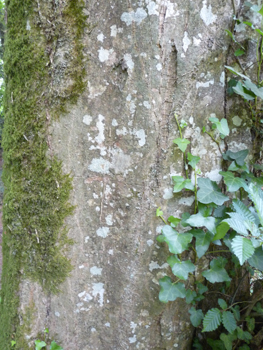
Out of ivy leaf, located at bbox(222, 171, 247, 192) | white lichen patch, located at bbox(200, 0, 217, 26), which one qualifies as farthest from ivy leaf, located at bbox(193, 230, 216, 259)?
white lichen patch, located at bbox(200, 0, 217, 26)

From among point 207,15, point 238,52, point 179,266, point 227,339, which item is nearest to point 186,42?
point 207,15

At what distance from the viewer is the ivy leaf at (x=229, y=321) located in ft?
4.05

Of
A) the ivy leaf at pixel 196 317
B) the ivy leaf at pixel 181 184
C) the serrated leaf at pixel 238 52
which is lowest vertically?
the ivy leaf at pixel 196 317

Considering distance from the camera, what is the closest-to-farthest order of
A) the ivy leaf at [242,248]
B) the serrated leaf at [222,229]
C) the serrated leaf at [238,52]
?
the ivy leaf at [242,248] < the serrated leaf at [222,229] < the serrated leaf at [238,52]

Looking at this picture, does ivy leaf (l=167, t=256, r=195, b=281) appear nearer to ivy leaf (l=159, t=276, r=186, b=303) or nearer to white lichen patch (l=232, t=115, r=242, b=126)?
ivy leaf (l=159, t=276, r=186, b=303)

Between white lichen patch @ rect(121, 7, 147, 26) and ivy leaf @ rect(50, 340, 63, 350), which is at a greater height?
white lichen patch @ rect(121, 7, 147, 26)

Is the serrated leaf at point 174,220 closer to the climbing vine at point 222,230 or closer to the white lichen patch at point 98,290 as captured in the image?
the climbing vine at point 222,230

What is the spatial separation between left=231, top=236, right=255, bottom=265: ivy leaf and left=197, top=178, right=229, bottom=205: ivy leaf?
10.6 inches

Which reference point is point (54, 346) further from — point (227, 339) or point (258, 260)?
point (258, 260)

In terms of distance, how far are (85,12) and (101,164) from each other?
2.34 feet

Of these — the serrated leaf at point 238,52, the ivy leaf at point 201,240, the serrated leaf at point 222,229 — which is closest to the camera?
the serrated leaf at point 222,229

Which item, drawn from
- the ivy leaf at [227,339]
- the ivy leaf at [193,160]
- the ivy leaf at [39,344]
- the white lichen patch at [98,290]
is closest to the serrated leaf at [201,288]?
the ivy leaf at [227,339]

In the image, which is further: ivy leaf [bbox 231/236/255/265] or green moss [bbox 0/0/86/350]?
green moss [bbox 0/0/86/350]

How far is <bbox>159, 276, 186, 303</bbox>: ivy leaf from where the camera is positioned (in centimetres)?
118
